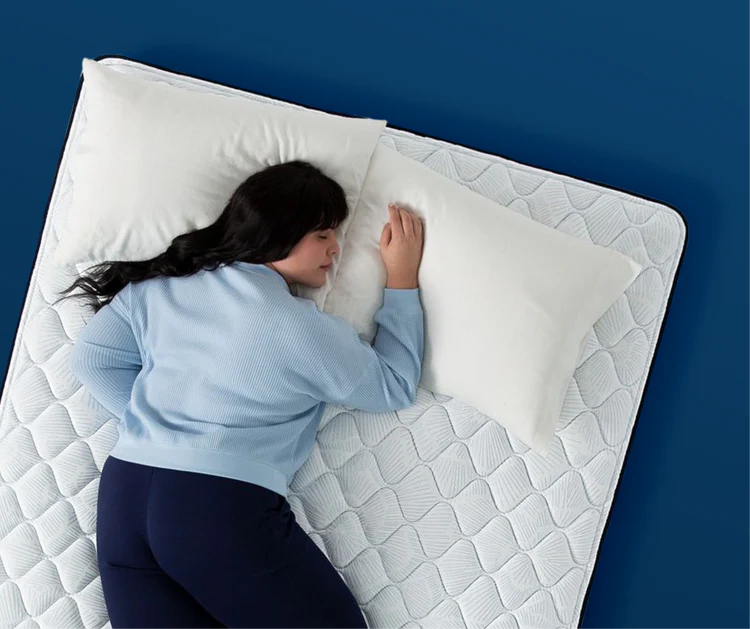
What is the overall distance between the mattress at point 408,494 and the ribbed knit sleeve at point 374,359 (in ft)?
0.23

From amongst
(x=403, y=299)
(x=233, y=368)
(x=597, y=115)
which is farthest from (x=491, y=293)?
(x=597, y=115)

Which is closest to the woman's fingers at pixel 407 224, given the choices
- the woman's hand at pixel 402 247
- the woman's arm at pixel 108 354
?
the woman's hand at pixel 402 247

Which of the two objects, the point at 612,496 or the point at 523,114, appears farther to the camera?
the point at 523,114

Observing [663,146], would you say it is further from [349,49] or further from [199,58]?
[199,58]

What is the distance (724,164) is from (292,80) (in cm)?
88

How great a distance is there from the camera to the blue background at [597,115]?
1.38m

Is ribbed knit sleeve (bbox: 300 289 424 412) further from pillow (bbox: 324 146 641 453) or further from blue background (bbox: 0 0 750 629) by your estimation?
blue background (bbox: 0 0 750 629)

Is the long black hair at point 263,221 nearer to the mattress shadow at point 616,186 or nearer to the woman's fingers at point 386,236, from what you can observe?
the woman's fingers at point 386,236

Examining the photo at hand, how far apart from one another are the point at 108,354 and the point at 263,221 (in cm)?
34

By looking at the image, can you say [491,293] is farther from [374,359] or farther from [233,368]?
[233,368]

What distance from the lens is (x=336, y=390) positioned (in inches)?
43.5

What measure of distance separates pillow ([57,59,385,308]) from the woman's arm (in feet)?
0.37

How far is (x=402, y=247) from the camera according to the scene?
1.17m

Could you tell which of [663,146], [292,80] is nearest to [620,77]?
[663,146]
